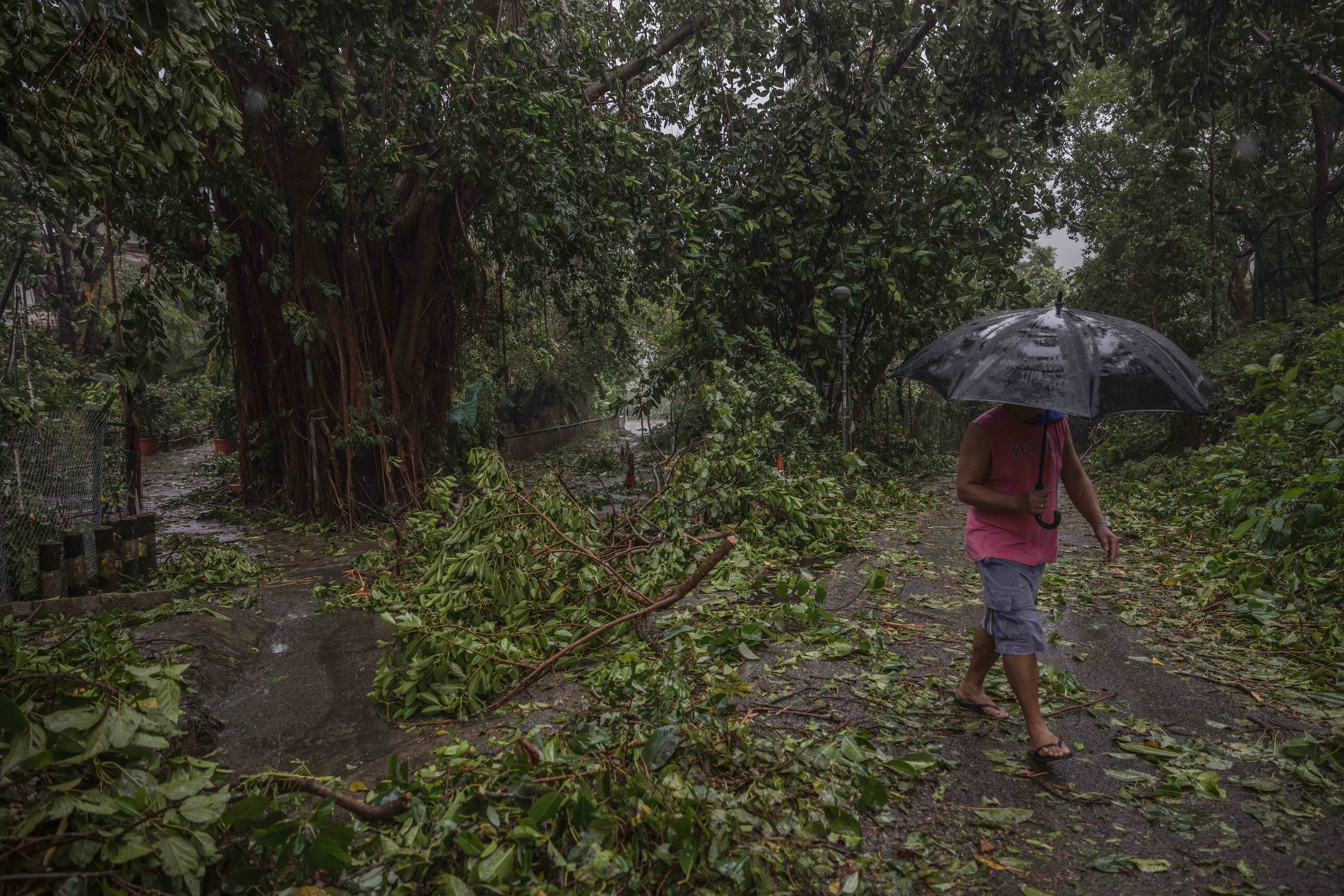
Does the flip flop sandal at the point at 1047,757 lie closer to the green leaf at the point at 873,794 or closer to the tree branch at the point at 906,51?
the green leaf at the point at 873,794

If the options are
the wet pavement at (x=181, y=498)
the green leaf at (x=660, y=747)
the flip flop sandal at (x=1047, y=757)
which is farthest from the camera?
the wet pavement at (x=181, y=498)

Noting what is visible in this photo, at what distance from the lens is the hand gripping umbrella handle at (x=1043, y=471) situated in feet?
9.59

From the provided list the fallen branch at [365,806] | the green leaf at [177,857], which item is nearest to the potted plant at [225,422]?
the fallen branch at [365,806]

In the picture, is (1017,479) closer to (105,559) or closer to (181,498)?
(105,559)

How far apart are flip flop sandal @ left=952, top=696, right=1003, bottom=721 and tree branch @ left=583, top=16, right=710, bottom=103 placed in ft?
26.3

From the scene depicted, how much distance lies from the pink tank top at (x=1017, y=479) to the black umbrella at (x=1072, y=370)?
0.14ft

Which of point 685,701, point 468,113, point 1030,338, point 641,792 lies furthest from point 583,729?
point 468,113

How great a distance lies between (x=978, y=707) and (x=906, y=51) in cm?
957

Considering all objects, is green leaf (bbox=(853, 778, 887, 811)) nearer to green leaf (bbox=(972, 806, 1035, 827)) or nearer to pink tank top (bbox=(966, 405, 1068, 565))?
green leaf (bbox=(972, 806, 1035, 827))

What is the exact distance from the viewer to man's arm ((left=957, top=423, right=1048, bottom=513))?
2.94 m

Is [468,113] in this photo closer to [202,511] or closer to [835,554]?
[835,554]

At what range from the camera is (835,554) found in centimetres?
645

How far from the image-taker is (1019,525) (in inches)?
117

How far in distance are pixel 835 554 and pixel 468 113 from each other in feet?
18.1
